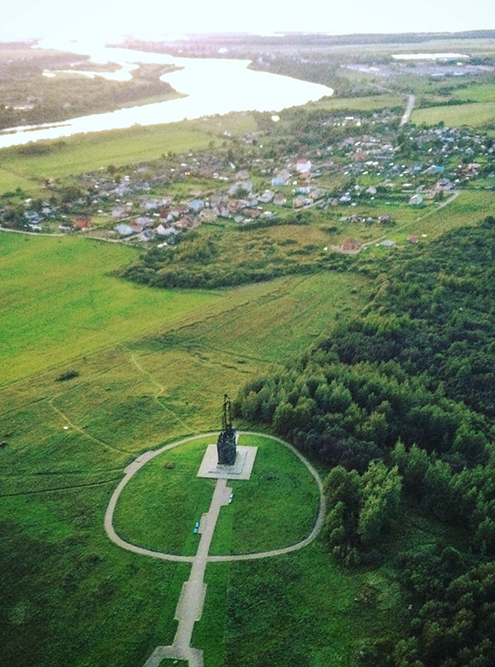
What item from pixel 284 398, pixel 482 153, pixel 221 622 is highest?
pixel 482 153

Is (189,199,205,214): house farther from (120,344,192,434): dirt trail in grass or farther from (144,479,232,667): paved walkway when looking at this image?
(144,479,232,667): paved walkway

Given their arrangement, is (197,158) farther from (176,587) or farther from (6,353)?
(176,587)

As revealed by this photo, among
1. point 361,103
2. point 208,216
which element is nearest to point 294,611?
point 208,216

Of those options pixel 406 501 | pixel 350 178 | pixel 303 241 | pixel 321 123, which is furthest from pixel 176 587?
pixel 321 123

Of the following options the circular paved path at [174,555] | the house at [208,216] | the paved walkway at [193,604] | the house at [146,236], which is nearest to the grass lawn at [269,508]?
the circular paved path at [174,555]

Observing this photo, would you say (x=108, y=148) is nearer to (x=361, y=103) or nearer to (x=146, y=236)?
(x=146, y=236)
